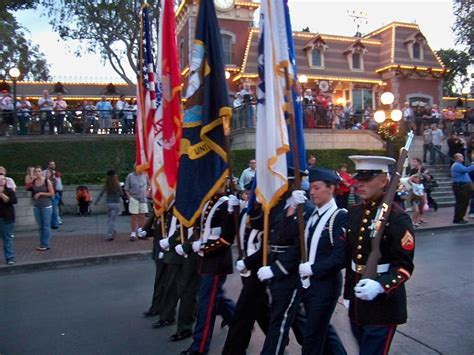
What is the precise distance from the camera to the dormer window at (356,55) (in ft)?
108

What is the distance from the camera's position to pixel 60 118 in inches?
822

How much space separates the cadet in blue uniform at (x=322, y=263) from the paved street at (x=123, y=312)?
1.30 m

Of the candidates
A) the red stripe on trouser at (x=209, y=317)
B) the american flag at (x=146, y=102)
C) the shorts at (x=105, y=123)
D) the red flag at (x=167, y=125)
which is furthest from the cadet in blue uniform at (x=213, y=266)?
the shorts at (x=105, y=123)

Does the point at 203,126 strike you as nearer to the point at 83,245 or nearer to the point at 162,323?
the point at 162,323

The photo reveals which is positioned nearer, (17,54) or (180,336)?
(180,336)

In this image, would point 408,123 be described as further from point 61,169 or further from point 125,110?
point 61,169

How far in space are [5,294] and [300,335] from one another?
5417 mm

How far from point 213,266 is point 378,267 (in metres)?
1.99

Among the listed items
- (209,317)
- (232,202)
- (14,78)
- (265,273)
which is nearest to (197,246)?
(232,202)

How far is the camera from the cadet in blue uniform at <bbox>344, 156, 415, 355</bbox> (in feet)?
10.9

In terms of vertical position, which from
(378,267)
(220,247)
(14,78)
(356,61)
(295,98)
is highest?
(356,61)

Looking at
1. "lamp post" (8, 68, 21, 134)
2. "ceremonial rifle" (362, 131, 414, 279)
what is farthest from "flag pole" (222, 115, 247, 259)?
"lamp post" (8, 68, 21, 134)

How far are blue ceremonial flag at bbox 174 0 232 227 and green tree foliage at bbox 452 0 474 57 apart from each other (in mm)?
31375

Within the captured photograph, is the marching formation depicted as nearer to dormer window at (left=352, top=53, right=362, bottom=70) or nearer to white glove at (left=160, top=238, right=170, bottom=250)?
white glove at (left=160, top=238, right=170, bottom=250)
